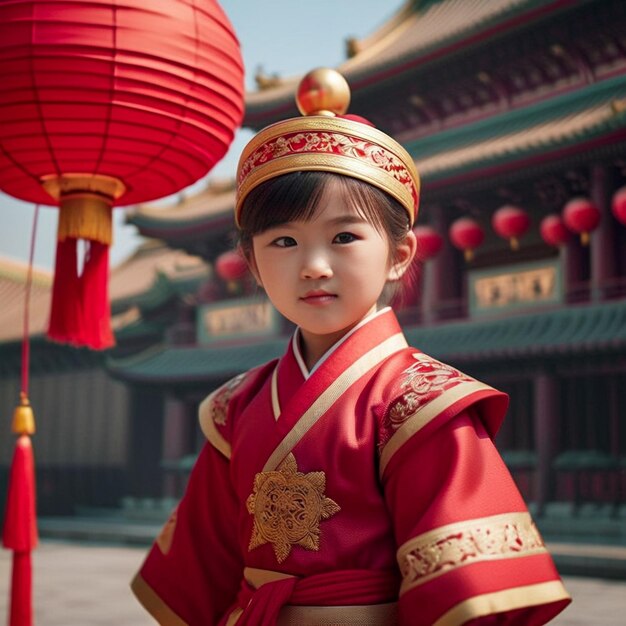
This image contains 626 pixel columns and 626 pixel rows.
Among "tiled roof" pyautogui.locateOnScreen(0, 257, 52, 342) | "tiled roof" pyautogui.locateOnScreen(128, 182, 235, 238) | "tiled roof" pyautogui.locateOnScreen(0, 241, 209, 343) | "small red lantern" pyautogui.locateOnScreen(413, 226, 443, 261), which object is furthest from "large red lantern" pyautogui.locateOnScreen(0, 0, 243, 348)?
"tiled roof" pyautogui.locateOnScreen(0, 257, 52, 342)

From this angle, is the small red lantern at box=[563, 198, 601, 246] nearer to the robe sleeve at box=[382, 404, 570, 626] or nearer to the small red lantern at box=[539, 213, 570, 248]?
the small red lantern at box=[539, 213, 570, 248]

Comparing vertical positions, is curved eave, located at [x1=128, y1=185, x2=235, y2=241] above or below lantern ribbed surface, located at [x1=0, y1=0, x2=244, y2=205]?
above

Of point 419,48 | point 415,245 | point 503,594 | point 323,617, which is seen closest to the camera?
point 503,594

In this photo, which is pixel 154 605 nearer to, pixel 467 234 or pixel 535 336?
pixel 535 336

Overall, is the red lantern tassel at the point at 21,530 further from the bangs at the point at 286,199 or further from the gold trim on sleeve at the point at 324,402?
the bangs at the point at 286,199

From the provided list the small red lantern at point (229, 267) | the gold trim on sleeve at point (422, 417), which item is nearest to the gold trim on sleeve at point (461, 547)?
the gold trim on sleeve at point (422, 417)

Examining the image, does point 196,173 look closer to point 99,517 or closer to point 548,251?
point 548,251

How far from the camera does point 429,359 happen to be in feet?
5.88

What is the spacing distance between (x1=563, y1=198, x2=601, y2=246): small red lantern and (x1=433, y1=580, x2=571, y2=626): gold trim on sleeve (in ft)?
26.2

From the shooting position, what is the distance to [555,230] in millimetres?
9359

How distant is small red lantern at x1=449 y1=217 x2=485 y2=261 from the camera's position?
33.1 ft

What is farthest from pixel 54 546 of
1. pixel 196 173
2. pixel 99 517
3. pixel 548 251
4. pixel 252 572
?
pixel 252 572

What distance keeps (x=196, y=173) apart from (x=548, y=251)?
8042mm

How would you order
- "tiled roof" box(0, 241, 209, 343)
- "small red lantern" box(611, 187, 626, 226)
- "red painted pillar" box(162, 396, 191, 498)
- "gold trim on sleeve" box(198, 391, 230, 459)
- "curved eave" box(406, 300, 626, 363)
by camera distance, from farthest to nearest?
"tiled roof" box(0, 241, 209, 343) < "red painted pillar" box(162, 396, 191, 498) < "curved eave" box(406, 300, 626, 363) < "small red lantern" box(611, 187, 626, 226) < "gold trim on sleeve" box(198, 391, 230, 459)
